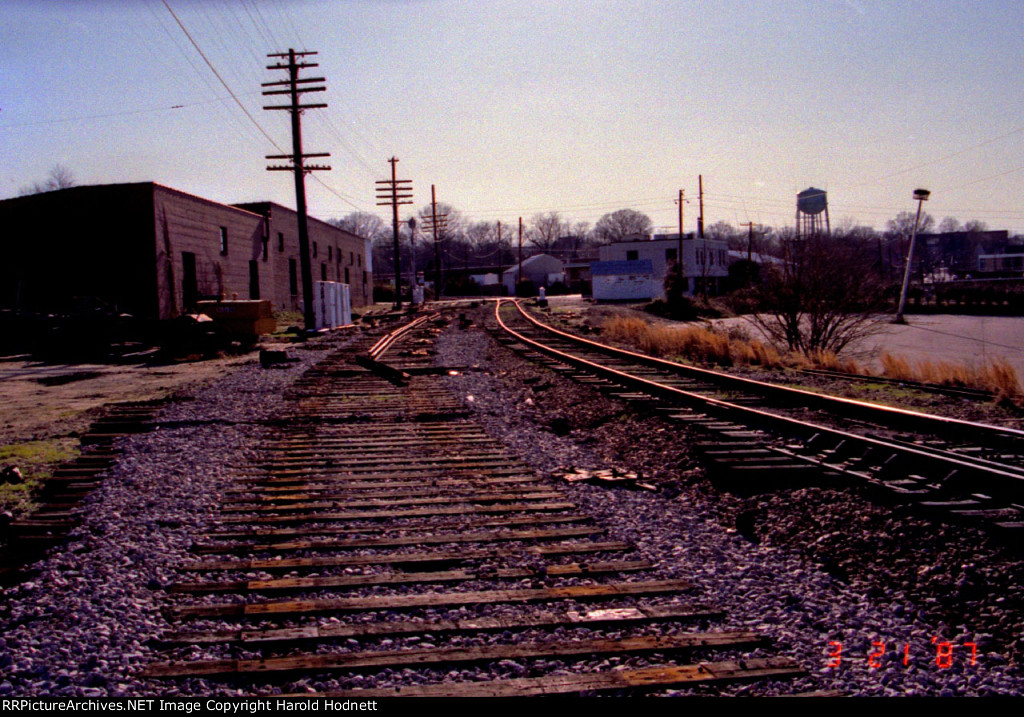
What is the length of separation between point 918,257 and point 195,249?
140765mm

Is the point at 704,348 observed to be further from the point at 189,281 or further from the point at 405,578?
the point at 189,281

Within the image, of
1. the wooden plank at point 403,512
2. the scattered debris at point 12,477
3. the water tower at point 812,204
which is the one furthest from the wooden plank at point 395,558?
the water tower at point 812,204

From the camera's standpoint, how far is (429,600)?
3.68m

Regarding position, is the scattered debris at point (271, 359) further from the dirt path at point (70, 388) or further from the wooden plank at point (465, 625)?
the wooden plank at point (465, 625)

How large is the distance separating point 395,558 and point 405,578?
0.30 metres

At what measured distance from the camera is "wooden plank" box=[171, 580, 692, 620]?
3.55 metres

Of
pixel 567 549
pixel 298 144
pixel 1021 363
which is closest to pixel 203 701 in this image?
pixel 567 549

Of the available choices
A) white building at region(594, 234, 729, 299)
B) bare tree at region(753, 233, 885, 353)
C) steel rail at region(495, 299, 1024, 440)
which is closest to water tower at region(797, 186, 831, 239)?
white building at region(594, 234, 729, 299)

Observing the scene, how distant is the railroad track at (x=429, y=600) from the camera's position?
2.96 meters

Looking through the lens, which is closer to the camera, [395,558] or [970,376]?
[395,558]

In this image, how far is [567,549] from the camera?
173 inches

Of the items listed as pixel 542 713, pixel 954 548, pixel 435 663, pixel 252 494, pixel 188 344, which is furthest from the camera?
pixel 188 344

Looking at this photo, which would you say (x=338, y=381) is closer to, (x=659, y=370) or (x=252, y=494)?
(x=659, y=370)
